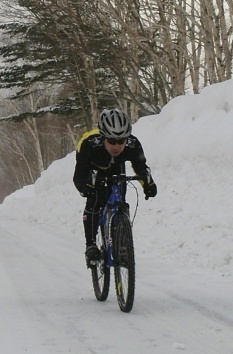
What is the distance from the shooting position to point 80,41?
19.2m

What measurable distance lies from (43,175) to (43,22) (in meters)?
5.63

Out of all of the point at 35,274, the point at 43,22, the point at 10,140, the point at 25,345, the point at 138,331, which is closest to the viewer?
the point at 25,345

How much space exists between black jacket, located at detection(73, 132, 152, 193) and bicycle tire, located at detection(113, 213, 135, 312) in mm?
469

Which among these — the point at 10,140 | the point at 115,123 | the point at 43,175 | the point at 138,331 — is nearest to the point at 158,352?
the point at 138,331

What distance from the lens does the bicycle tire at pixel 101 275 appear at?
579 centimetres

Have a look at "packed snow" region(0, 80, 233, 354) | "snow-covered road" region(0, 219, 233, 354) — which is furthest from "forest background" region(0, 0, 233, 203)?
"snow-covered road" region(0, 219, 233, 354)

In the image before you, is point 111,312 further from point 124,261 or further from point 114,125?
point 114,125

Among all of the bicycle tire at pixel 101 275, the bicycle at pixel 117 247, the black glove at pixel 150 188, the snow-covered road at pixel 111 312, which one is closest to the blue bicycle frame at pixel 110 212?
the bicycle at pixel 117 247

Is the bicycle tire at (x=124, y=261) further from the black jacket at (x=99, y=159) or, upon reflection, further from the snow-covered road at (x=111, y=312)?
the black jacket at (x=99, y=159)

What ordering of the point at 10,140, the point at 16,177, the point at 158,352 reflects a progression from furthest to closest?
the point at 16,177, the point at 10,140, the point at 158,352

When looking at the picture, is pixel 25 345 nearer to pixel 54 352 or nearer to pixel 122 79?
pixel 54 352

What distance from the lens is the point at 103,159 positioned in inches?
222

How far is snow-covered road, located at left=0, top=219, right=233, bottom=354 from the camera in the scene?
14.0 feet

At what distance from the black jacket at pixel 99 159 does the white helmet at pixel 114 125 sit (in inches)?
9.6
